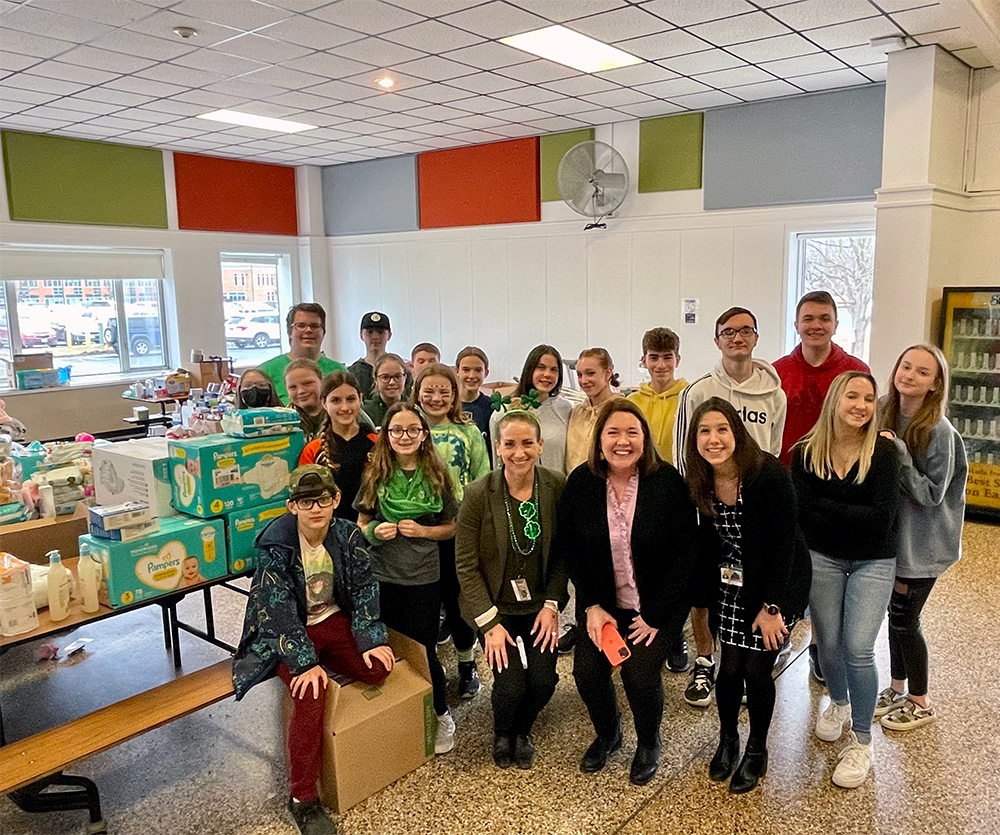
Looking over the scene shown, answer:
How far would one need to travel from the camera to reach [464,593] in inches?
98.9

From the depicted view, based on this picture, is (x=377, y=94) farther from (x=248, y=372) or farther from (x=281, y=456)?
(x=281, y=456)

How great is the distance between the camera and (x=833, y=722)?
2.59 m

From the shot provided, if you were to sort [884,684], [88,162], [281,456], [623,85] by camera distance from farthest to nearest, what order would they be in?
1. [88,162]
2. [623,85]
3. [884,684]
4. [281,456]

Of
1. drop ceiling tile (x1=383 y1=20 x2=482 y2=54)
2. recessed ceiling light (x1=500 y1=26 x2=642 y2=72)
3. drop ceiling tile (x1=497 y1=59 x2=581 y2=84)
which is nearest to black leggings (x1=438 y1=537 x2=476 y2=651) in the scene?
drop ceiling tile (x1=383 y1=20 x2=482 y2=54)

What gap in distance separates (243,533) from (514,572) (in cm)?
94

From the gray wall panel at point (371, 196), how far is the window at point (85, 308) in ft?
6.78

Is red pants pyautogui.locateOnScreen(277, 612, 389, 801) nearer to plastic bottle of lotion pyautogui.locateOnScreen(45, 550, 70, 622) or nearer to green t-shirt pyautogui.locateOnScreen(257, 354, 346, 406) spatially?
plastic bottle of lotion pyautogui.locateOnScreen(45, 550, 70, 622)

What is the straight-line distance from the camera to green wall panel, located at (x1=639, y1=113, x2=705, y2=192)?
6191 mm

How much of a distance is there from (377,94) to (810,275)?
3.61 meters

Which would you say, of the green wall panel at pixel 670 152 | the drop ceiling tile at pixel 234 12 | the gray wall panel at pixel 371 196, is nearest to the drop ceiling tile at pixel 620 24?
the drop ceiling tile at pixel 234 12

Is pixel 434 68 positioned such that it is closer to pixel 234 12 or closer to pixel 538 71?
pixel 538 71

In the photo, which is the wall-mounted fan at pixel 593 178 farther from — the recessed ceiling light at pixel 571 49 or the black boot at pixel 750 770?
the black boot at pixel 750 770

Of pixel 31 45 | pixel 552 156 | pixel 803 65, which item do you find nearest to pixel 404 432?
pixel 31 45

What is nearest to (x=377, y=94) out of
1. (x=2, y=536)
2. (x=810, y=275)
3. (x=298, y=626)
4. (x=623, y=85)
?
(x=623, y=85)
